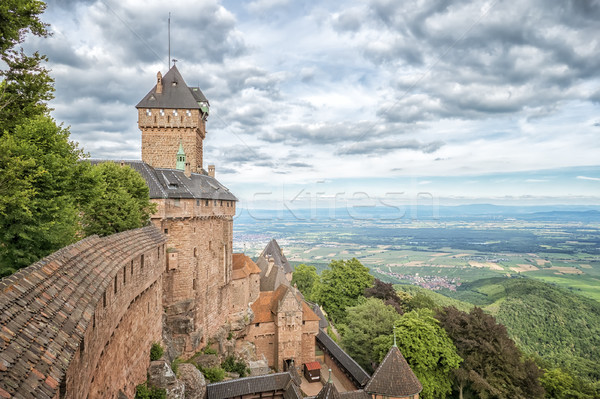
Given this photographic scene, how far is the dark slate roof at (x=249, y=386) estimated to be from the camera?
21484mm

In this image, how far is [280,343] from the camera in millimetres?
28203

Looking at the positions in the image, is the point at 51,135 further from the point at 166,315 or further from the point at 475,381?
the point at 475,381

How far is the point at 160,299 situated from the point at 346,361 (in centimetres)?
1887

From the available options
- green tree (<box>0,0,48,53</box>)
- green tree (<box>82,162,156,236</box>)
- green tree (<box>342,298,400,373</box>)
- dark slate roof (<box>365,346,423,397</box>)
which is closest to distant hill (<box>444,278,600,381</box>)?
green tree (<box>342,298,400,373</box>)

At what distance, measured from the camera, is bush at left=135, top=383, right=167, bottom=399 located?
35.6 ft

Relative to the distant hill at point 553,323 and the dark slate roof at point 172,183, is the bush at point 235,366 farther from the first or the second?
the distant hill at point 553,323

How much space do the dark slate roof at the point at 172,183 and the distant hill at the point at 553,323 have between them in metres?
55.7

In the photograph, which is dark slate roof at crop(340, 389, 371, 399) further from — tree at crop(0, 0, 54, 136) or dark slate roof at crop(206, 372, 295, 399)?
tree at crop(0, 0, 54, 136)

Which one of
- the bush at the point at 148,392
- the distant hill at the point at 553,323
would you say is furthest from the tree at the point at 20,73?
the distant hill at the point at 553,323

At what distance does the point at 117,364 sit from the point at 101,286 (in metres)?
3.38

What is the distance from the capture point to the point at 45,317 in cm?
464

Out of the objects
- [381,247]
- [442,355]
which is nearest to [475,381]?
[442,355]

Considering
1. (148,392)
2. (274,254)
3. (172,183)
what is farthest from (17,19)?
(274,254)

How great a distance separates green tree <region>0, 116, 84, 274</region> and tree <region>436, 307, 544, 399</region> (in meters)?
26.6
